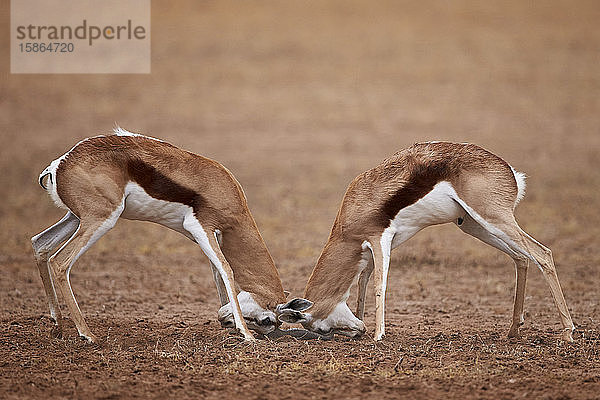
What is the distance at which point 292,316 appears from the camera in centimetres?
716

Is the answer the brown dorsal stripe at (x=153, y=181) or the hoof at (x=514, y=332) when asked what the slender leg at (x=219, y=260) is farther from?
the hoof at (x=514, y=332)

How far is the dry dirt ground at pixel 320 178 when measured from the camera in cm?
639

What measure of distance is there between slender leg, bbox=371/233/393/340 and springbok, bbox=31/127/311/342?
0.69 metres

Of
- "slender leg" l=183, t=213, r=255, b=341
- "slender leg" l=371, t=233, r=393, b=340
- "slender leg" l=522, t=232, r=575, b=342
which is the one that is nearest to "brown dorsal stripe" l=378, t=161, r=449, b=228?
"slender leg" l=371, t=233, r=393, b=340

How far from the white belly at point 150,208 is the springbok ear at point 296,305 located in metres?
1.28

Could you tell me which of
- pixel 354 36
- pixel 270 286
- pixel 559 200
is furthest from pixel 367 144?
pixel 270 286

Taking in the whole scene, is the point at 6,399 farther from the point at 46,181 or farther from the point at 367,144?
the point at 367,144

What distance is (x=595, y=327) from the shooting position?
8.28 meters

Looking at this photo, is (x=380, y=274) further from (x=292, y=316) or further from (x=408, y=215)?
(x=292, y=316)

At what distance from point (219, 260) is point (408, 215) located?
1802 mm

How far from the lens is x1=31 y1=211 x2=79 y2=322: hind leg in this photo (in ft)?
25.1

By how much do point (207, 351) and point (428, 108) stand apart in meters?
22.4

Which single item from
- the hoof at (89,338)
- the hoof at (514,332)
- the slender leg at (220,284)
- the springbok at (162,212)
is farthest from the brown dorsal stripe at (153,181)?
the hoof at (514,332)

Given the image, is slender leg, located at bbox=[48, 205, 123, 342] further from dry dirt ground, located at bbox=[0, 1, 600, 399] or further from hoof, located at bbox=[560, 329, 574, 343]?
hoof, located at bbox=[560, 329, 574, 343]
